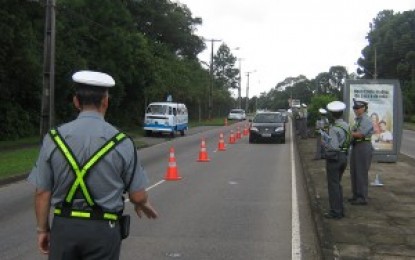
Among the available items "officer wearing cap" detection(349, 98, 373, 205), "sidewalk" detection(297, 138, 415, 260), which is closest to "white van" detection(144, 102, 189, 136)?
"sidewalk" detection(297, 138, 415, 260)

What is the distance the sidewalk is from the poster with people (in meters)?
4.20

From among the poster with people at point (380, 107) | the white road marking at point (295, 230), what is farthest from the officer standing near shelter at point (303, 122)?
the white road marking at point (295, 230)

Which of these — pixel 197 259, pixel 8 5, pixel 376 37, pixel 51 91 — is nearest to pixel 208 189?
pixel 197 259

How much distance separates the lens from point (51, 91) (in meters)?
20.8

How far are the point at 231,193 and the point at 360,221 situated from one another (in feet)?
13.9

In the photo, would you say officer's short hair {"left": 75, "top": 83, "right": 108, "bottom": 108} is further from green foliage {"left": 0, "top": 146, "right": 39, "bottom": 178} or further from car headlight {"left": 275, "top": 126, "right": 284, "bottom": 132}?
car headlight {"left": 275, "top": 126, "right": 284, "bottom": 132}

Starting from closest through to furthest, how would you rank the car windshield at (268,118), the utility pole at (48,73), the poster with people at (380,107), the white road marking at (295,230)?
the white road marking at (295,230)
the poster with people at (380,107)
the utility pole at (48,73)
the car windshield at (268,118)

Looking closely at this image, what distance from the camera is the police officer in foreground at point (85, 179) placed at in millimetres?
3414

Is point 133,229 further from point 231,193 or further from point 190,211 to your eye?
point 231,193

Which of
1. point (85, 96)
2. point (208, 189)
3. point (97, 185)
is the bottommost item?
point (208, 189)

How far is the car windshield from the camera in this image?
32.1 m

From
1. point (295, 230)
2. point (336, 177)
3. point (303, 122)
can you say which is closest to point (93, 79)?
point (295, 230)

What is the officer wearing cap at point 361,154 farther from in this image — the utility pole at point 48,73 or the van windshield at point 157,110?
the van windshield at point 157,110

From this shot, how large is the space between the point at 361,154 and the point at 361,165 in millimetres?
187
